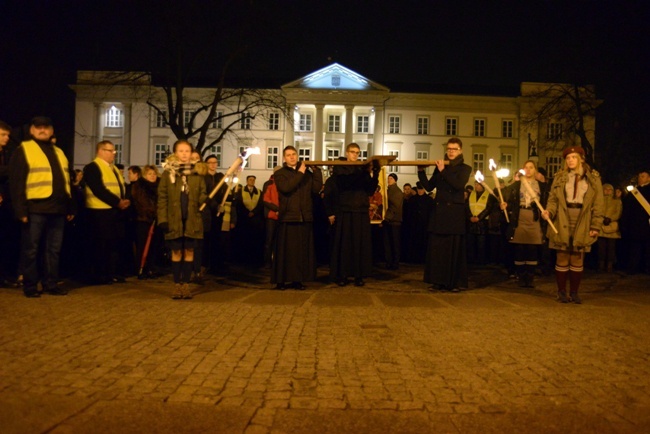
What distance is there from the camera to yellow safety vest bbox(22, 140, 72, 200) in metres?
8.34

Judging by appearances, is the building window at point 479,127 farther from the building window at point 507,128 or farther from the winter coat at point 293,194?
the winter coat at point 293,194

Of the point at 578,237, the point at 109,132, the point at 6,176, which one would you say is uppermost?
the point at 109,132

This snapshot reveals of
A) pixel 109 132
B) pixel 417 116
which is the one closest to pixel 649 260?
pixel 417 116

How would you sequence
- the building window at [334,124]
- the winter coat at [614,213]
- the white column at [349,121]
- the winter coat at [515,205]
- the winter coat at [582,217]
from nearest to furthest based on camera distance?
the winter coat at [582,217] → the winter coat at [515,205] → the winter coat at [614,213] → the white column at [349,121] → the building window at [334,124]

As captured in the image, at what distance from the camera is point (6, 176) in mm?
9008

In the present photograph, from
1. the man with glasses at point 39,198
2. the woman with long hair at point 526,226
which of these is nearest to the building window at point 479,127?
the woman with long hair at point 526,226

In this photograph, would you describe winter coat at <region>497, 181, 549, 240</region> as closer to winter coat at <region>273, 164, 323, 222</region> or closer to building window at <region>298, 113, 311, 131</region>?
winter coat at <region>273, 164, 323, 222</region>

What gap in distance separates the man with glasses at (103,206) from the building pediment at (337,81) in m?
65.6

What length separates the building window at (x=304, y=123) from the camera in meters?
Answer: 75.9

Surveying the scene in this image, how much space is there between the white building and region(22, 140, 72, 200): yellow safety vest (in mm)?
64108

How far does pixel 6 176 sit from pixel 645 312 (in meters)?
9.04

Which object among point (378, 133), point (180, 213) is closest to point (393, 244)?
point (180, 213)

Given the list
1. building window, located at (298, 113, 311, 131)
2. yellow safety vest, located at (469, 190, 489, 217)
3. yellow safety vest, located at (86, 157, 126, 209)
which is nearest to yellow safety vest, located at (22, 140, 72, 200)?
yellow safety vest, located at (86, 157, 126, 209)

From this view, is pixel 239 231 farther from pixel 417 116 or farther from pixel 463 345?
pixel 417 116
